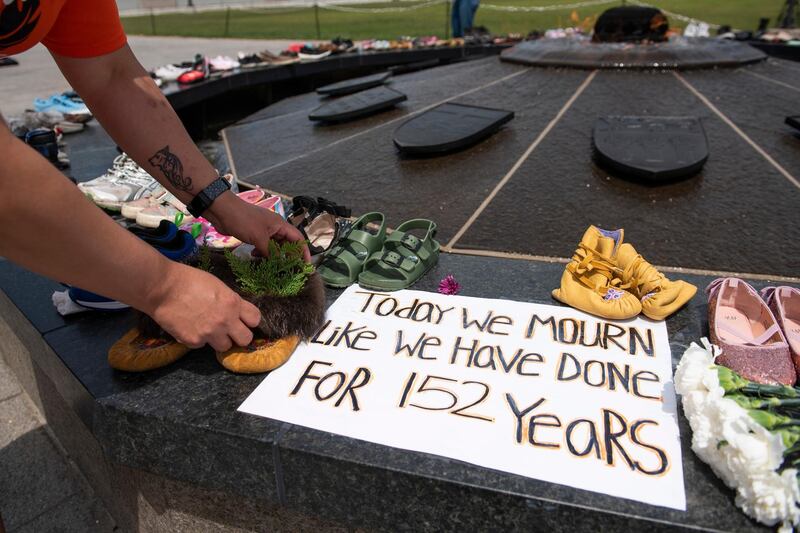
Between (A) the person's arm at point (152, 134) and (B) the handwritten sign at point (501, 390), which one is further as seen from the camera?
(A) the person's arm at point (152, 134)

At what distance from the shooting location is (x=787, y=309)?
5.36 feet

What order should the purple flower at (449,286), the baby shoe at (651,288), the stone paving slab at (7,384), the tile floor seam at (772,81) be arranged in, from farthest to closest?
the tile floor seam at (772,81) → the stone paving slab at (7,384) → the purple flower at (449,286) → the baby shoe at (651,288)

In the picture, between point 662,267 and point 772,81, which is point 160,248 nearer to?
point 662,267

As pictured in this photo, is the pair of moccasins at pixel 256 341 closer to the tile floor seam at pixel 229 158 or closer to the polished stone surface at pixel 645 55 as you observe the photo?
the tile floor seam at pixel 229 158

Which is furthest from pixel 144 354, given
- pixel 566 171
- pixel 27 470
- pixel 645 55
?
pixel 645 55

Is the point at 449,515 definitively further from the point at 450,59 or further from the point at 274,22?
the point at 274,22

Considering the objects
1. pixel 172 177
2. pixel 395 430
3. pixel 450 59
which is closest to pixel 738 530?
pixel 395 430

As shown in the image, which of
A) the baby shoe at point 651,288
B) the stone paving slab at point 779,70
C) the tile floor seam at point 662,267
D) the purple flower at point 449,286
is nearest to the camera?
the baby shoe at point 651,288

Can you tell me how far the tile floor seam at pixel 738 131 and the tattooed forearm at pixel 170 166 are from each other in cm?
→ 265

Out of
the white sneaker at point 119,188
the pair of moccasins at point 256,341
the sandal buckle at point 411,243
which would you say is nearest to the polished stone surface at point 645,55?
the sandal buckle at point 411,243

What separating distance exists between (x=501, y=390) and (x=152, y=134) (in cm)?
119

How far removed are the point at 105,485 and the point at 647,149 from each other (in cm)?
269

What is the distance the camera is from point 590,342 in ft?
5.49

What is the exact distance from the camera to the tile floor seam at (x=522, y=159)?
2.50m
